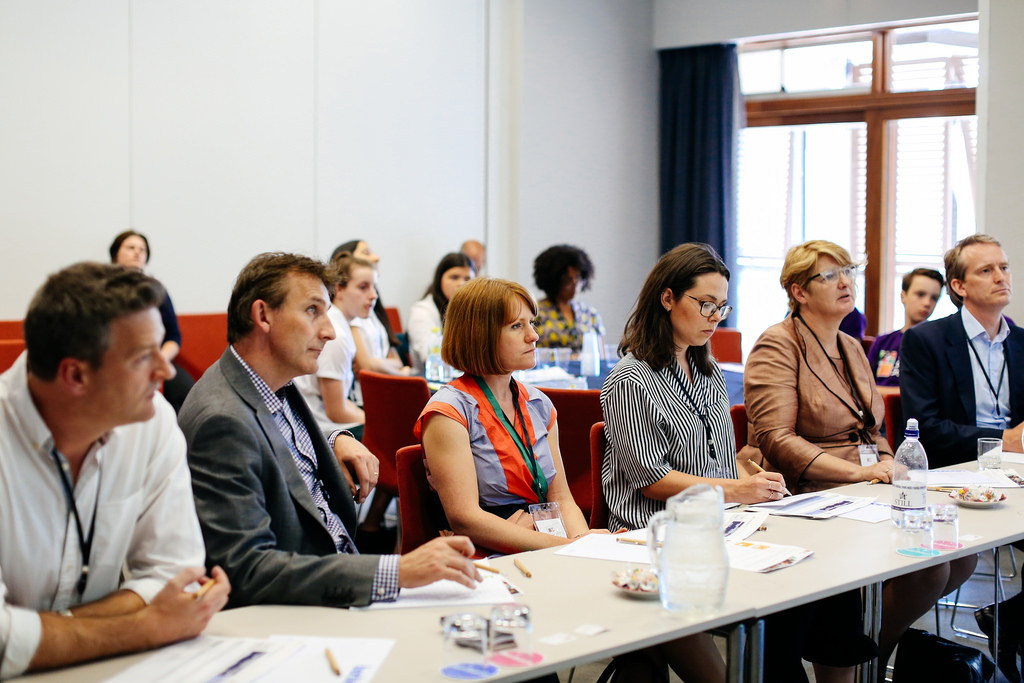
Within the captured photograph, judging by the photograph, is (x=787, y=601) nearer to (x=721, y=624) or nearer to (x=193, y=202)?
(x=721, y=624)

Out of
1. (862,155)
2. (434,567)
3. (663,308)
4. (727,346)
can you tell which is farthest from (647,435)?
(862,155)

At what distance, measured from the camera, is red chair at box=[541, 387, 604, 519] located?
367 centimetres

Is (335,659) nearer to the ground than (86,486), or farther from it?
nearer to the ground

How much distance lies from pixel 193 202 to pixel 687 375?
456cm

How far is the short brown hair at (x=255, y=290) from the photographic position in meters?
2.08

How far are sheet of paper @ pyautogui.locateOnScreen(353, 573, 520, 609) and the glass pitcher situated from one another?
30 centimetres

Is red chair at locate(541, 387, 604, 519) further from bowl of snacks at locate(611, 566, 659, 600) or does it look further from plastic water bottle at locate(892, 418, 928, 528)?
bowl of snacks at locate(611, 566, 659, 600)

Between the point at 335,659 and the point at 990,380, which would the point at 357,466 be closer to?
the point at 335,659

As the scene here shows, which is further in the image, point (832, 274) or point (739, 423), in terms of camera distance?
point (739, 423)

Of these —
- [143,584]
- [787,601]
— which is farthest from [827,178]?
[143,584]

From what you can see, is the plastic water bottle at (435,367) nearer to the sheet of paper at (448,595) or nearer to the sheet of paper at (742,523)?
the sheet of paper at (742,523)

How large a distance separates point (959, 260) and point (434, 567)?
2.77 metres

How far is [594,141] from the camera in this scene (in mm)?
8648

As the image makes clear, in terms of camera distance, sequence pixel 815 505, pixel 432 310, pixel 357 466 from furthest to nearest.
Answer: pixel 432 310 → pixel 815 505 → pixel 357 466
